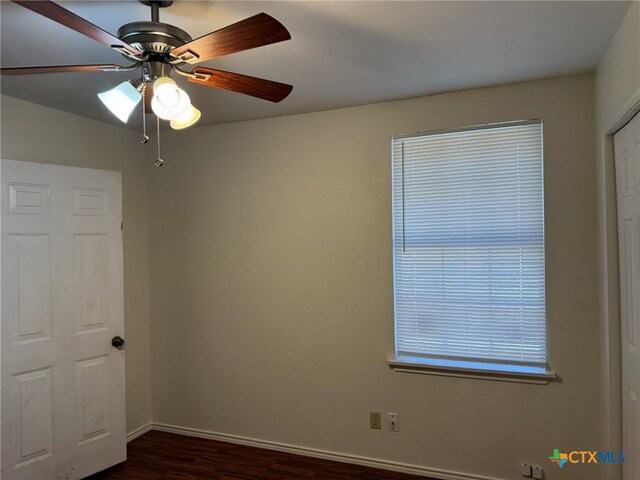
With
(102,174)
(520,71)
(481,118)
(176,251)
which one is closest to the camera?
(520,71)

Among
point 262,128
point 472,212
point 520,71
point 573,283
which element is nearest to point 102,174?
A: point 262,128

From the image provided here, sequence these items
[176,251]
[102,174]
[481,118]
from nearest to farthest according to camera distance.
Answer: [481,118], [102,174], [176,251]

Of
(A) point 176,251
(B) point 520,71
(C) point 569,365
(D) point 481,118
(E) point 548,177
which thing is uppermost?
(B) point 520,71

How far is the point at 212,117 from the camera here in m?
3.06

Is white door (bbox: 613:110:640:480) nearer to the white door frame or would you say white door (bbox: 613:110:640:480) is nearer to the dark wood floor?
the white door frame

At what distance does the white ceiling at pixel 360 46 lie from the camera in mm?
1618

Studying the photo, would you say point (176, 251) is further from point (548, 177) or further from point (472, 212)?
point (548, 177)

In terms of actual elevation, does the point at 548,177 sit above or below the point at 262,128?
below

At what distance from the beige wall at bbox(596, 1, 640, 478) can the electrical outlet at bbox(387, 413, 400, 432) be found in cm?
116

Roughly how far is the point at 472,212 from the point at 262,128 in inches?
64.9

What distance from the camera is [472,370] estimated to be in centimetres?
253

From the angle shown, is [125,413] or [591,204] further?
[125,413]

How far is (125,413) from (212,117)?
232 cm

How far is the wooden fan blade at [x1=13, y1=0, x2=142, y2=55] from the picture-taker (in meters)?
1.09
